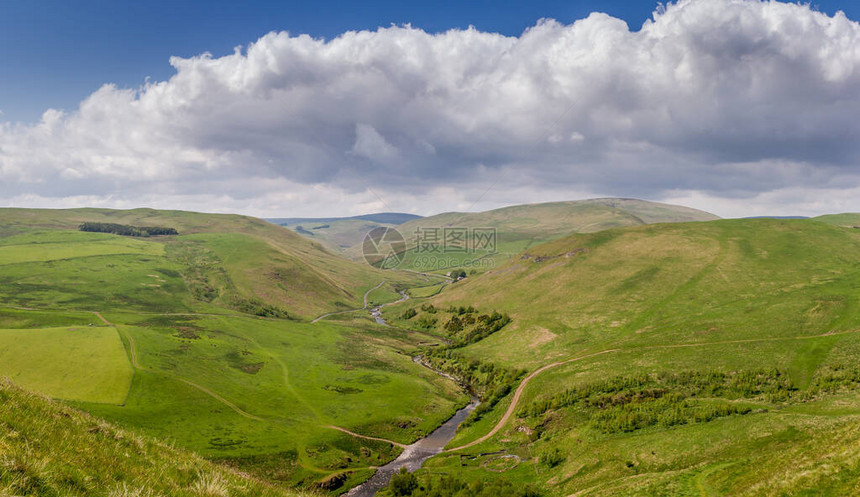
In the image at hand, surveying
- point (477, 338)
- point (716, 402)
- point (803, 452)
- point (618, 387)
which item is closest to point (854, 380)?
point (716, 402)

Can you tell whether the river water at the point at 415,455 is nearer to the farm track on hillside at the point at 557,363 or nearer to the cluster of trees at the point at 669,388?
the farm track on hillside at the point at 557,363

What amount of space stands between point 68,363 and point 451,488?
8589 cm

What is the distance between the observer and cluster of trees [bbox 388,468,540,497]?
43.3m

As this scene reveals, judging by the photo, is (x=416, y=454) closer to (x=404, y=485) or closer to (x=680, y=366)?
(x=404, y=485)

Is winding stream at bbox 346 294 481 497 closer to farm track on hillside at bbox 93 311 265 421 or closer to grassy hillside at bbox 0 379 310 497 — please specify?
farm track on hillside at bbox 93 311 265 421

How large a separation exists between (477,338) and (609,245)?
7691cm

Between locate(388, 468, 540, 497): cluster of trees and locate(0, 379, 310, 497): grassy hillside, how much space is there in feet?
130

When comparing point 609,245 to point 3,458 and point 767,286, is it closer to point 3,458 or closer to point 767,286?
point 767,286

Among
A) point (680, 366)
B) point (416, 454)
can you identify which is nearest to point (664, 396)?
point (680, 366)

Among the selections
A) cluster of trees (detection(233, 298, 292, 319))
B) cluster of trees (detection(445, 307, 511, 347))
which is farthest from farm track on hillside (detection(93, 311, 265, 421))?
cluster of trees (detection(233, 298, 292, 319))

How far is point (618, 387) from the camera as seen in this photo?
67625mm

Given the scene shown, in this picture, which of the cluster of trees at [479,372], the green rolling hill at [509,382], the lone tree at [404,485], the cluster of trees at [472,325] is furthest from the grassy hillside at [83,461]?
the cluster of trees at [472,325]

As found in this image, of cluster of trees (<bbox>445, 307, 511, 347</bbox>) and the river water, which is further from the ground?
cluster of trees (<bbox>445, 307, 511, 347</bbox>)

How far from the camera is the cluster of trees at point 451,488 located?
43281 mm
